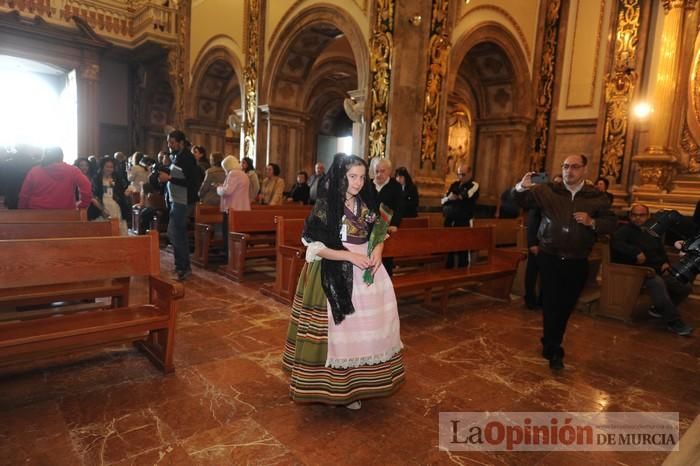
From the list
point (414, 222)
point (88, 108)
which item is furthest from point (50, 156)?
point (88, 108)

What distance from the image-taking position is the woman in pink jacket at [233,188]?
6316 mm

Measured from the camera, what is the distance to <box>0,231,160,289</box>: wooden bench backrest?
2758 mm

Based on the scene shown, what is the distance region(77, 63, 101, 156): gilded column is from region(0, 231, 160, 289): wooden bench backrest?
12956mm

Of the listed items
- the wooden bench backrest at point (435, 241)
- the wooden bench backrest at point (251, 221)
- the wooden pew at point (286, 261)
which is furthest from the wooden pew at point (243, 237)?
the wooden bench backrest at point (435, 241)

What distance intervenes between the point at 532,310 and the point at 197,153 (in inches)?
219

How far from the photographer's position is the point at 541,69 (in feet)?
33.5

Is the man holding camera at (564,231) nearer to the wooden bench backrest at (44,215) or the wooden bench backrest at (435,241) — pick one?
the wooden bench backrest at (435,241)

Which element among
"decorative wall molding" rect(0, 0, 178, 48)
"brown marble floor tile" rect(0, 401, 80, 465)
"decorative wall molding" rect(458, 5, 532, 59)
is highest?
"decorative wall molding" rect(0, 0, 178, 48)

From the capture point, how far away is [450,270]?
17.8 feet

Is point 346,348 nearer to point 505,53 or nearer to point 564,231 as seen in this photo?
point 564,231

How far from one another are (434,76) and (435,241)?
4212 mm

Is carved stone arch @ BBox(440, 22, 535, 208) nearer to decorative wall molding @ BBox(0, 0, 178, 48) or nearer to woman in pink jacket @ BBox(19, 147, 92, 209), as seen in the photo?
woman in pink jacket @ BBox(19, 147, 92, 209)

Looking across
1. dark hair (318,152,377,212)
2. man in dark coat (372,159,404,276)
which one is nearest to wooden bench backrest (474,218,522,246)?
man in dark coat (372,159,404,276)

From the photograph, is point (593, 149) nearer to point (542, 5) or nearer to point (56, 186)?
point (542, 5)
